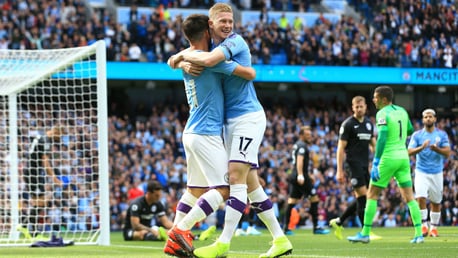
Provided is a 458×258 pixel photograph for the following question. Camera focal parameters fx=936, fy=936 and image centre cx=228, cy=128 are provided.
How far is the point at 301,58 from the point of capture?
3155 cm

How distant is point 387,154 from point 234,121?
4.07 meters

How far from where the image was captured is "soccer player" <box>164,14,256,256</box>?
8.11 metres

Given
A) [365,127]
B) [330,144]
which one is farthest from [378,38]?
[365,127]

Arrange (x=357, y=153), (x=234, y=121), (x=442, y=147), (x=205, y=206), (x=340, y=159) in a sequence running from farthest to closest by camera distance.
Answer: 1. (x=442, y=147)
2. (x=357, y=153)
3. (x=340, y=159)
4. (x=234, y=121)
5. (x=205, y=206)

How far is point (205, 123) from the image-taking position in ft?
26.8

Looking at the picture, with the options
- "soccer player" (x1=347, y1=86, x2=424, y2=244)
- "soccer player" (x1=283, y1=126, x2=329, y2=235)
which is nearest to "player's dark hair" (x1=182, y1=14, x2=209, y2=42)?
"soccer player" (x1=347, y1=86, x2=424, y2=244)

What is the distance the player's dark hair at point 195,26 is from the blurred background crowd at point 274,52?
14732 millimetres

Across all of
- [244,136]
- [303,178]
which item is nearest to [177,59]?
[244,136]

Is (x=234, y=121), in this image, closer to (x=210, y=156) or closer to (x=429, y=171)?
(x=210, y=156)

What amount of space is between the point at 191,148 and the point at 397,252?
3.42m

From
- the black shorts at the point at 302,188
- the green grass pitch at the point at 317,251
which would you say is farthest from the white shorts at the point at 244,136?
the black shorts at the point at 302,188

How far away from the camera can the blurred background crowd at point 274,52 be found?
26.2 m

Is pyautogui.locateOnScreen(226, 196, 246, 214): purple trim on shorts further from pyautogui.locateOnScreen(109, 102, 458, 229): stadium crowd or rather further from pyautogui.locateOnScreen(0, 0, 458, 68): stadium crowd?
pyautogui.locateOnScreen(0, 0, 458, 68): stadium crowd

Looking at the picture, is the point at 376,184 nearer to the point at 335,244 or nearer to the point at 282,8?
the point at 335,244
